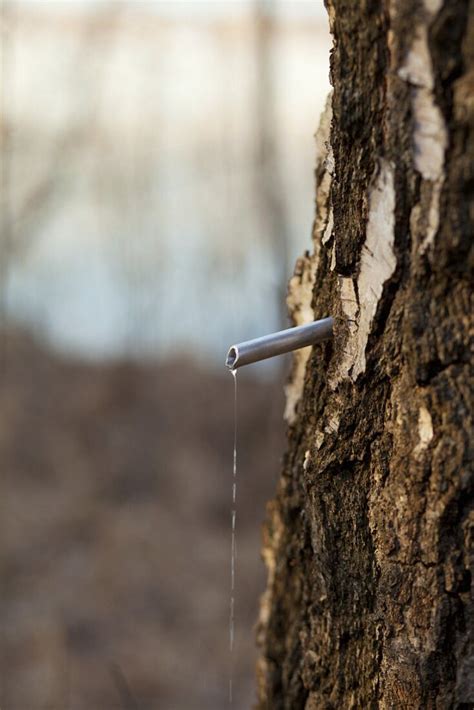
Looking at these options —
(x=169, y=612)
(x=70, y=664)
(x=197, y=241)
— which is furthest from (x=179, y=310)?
(x=70, y=664)

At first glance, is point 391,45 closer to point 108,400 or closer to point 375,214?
point 375,214

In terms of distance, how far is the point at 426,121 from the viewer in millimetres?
768

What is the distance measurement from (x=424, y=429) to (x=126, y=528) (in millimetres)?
3957

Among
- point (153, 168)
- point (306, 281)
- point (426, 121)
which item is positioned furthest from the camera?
point (153, 168)

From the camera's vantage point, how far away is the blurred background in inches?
182

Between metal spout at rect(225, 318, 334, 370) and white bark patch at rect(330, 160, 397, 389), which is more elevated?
white bark patch at rect(330, 160, 397, 389)

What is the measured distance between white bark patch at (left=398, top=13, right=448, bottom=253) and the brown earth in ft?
7.82

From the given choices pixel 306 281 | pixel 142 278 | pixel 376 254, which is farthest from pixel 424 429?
pixel 142 278

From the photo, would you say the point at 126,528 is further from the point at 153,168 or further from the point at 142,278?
the point at 153,168

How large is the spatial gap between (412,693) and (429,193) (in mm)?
492

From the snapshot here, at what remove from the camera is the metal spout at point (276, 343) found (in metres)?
0.87

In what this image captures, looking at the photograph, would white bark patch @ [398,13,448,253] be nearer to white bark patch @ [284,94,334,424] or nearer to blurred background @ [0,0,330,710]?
white bark patch @ [284,94,334,424]

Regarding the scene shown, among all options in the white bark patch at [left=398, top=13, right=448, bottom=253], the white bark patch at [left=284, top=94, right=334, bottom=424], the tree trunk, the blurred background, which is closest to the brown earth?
the blurred background

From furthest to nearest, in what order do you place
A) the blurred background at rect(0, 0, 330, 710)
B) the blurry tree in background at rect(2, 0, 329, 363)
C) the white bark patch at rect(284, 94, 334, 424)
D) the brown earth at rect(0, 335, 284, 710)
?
the blurry tree in background at rect(2, 0, 329, 363), the blurred background at rect(0, 0, 330, 710), the brown earth at rect(0, 335, 284, 710), the white bark patch at rect(284, 94, 334, 424)
